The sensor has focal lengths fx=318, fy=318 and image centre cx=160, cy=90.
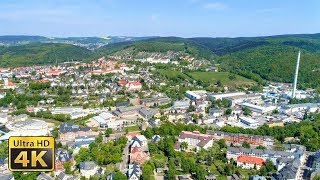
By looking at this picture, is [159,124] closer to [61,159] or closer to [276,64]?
[61,159]

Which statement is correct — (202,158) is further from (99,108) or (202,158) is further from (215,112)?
(99,108)

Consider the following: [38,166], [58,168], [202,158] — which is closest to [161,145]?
[202,158]

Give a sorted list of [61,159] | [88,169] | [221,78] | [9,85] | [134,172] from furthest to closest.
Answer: [221,78] → [9,85] → [61,159] → [88,169] → [134,172]

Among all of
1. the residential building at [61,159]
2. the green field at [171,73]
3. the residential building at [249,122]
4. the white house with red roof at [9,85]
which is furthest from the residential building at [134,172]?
the green field at [171,73]

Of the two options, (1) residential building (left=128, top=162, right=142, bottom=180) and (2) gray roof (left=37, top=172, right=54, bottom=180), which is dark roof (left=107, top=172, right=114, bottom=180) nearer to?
(1) residential building (left=128, top=162, right=142, bottom=180)

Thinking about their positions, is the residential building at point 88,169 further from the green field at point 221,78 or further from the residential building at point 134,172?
the green field at point 221,78

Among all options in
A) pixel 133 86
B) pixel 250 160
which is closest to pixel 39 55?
pixel 133 86

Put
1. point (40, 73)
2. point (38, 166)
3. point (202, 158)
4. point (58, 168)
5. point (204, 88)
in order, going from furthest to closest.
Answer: point (40, 73) < point (204, 88) < point (202, 158) < point (58, 168) < point (38, 166)
